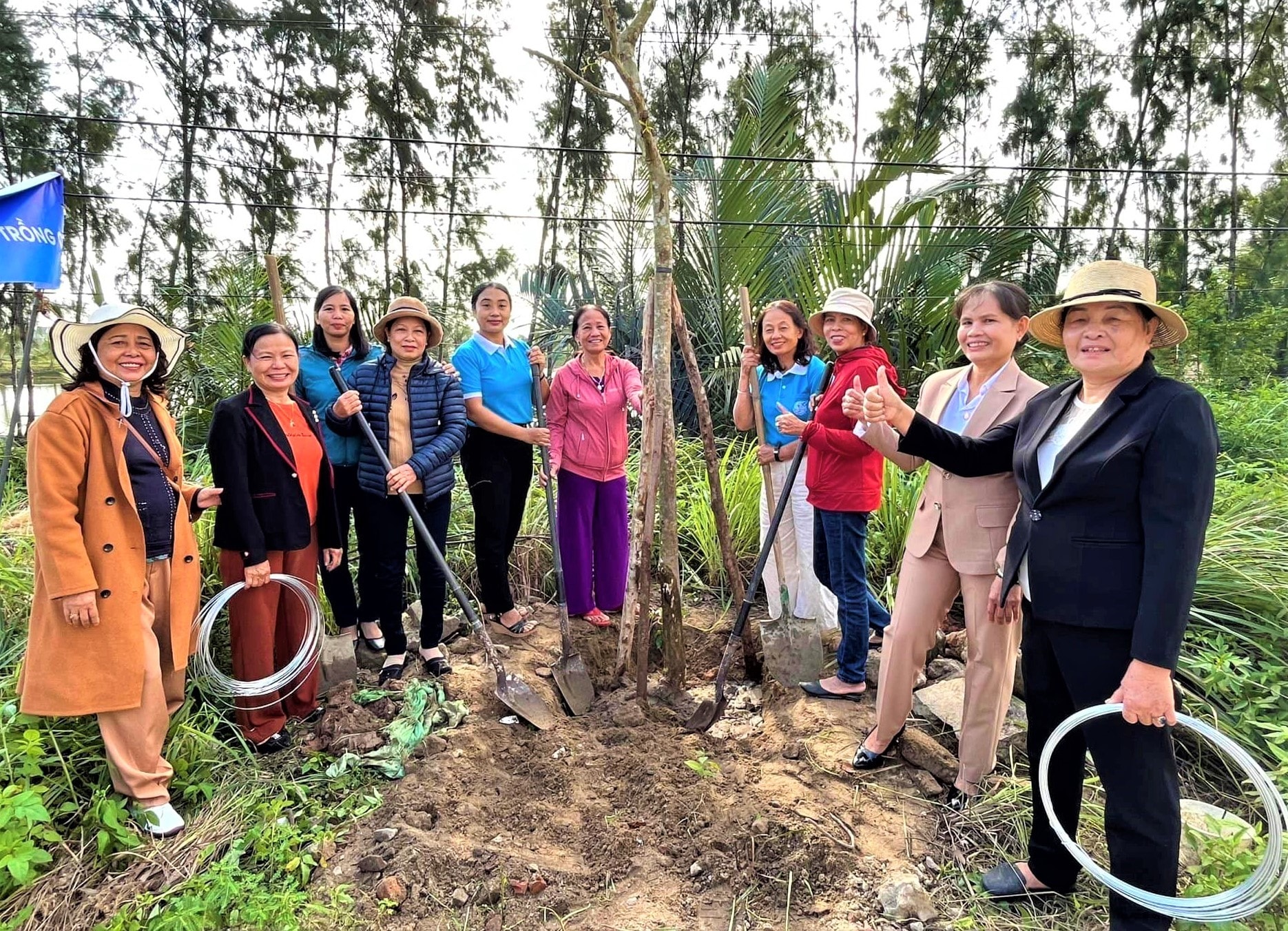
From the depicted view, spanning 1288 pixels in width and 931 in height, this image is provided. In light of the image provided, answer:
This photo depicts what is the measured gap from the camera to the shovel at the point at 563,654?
11.4 ft

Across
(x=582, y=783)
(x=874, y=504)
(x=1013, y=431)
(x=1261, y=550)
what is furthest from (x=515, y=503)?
(x=1261, y=550)

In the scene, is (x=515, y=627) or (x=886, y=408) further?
(x=515, y=627)

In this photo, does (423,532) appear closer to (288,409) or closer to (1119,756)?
(288,409)

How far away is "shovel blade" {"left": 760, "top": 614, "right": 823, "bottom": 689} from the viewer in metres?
3.54

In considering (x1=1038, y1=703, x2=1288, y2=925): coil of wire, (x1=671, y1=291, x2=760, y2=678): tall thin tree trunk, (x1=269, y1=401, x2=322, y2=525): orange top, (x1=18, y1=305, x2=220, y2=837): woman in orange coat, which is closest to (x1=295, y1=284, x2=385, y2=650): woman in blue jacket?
(x1=269, y1=401, x2=322, y2=525): orange top

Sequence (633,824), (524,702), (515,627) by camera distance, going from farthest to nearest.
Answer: (515,627) → (524,702) → (633,824)

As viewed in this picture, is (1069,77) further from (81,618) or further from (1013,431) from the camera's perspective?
(81,618)

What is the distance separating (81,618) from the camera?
7.41 ft

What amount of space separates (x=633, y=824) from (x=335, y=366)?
258 cm

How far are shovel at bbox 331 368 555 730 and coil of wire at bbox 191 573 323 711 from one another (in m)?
0.57

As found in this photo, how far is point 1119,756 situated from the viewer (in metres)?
1.65

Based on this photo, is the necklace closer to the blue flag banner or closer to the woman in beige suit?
the blue flag banner

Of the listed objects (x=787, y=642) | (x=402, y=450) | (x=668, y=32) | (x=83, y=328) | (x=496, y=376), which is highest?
(x=668, y=32)

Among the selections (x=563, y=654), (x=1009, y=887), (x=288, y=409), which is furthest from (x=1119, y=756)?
(x=288, y=409)
